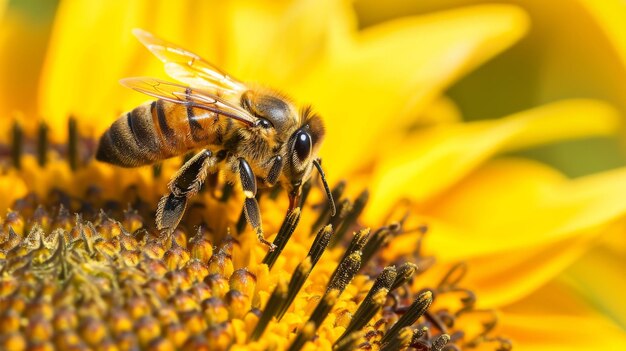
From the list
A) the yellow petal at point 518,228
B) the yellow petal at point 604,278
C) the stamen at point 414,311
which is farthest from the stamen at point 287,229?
the yellow petal at point 604,278

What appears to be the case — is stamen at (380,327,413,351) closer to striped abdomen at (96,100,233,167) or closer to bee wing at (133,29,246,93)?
striped abdomen at (96,100,233,167)

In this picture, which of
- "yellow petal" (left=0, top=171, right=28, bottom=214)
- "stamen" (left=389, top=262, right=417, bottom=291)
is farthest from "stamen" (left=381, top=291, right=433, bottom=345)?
"yellow petal" (left=0, top=171, right=28, bottom=214)

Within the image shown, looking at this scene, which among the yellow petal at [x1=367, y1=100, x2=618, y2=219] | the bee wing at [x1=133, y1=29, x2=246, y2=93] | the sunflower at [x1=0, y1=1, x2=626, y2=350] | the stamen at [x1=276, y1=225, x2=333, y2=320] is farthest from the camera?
the yellow petal at [x1=367, y1=100, x2=618, y2=219]

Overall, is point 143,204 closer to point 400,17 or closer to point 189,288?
point 189,288

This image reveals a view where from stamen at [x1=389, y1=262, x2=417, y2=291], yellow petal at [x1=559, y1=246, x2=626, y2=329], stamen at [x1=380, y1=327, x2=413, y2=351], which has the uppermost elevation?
yellow petal at [x1=559, y1=246, x2=626, y2=329]

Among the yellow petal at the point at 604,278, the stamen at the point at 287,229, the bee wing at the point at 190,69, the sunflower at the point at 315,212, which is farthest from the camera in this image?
the yellow petal at the point at 604,278

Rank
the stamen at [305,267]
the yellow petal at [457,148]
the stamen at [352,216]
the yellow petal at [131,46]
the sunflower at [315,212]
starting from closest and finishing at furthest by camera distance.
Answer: the sunflower at [315,212]
the stamen at [305,267]
the stamen at [352,216]
the yellow petal at [457,148]
the yellow petal at [131,46]

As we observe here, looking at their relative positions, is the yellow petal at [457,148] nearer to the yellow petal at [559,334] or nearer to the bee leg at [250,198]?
the yellow petal at [559,334]
